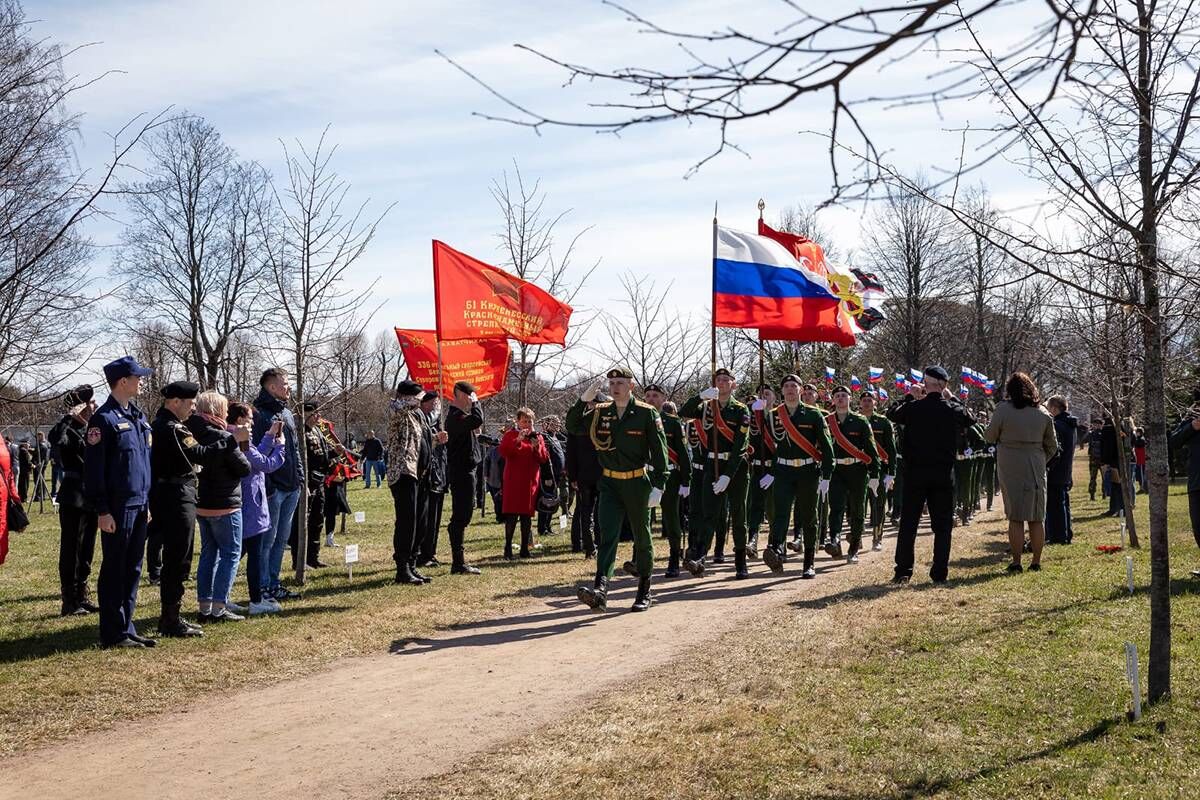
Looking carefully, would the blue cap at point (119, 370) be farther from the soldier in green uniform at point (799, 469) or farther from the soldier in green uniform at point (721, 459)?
the soldier in green uniform at point (799, 469)

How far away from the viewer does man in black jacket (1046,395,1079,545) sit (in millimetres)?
13703

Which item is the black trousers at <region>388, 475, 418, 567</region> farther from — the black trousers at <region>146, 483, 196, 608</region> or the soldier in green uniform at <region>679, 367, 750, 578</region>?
the soldier in green uniform at <region>679, 367, 750, 578</region>

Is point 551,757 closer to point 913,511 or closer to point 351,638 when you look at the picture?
point 351,638

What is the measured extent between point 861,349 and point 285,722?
3841 cm

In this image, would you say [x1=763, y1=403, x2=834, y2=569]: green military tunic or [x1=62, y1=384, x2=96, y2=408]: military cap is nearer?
[x1=62, y1=384, x2=96, y2=408]: military cap

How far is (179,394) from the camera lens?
8.56 m

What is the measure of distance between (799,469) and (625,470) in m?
2.88

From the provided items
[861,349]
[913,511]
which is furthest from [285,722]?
[861,349]

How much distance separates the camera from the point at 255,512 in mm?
9617

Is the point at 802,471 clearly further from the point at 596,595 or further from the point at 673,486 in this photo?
the point at 596,595

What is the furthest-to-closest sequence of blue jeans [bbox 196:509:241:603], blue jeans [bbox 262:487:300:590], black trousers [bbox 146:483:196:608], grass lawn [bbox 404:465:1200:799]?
blue jeans [bbox 262:487:300:590], blue jeans [bbox 196:509:241:603], black trousers [bbox 146:483:196:608], grass lawn [bbox 404:465:1200:799]

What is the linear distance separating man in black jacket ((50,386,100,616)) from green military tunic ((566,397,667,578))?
4765 mm

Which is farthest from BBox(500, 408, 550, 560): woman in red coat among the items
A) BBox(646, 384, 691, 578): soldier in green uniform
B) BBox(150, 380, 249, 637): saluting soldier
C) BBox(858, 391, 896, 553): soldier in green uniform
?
BBox(150, 380, 249, 637): saluting soldier

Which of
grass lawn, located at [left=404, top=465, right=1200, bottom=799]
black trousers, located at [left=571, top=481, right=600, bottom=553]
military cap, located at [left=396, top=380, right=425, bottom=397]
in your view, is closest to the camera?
grass lawn, located at [left=404, top=465, right=1200, bottom=799]
